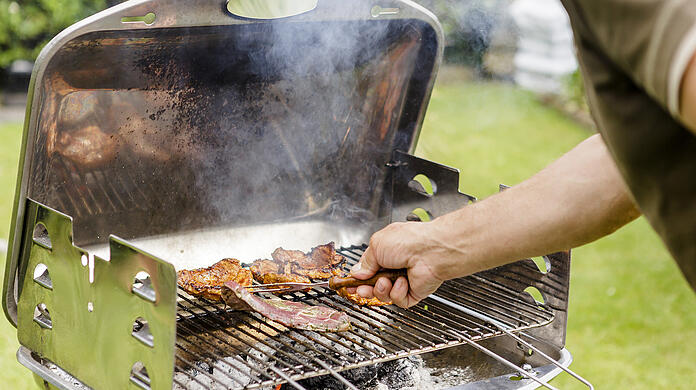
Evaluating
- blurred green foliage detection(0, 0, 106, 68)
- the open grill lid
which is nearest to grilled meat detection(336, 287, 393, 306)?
the open grill lid

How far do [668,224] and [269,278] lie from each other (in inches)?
65.5

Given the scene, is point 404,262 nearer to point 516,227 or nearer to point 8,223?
point 516,227

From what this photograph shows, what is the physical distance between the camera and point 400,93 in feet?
10.1

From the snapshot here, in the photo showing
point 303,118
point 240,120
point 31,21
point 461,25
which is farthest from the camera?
point 31,21

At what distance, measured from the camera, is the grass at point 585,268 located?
4535 mm

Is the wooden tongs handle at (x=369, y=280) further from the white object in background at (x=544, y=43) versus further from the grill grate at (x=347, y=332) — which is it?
the white object in background at (x=544, y=43)

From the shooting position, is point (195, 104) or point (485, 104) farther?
point (485, 104)

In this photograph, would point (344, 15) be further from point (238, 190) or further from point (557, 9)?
point (557, 9)

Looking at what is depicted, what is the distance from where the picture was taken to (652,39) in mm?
939

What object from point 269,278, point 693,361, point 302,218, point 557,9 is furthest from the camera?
point 557,9

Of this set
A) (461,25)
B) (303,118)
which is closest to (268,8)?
(303,118)

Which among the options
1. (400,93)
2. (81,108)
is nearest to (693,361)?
(400,93)

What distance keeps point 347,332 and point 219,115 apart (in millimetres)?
941

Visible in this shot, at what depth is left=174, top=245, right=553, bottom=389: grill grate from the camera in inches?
89.7
